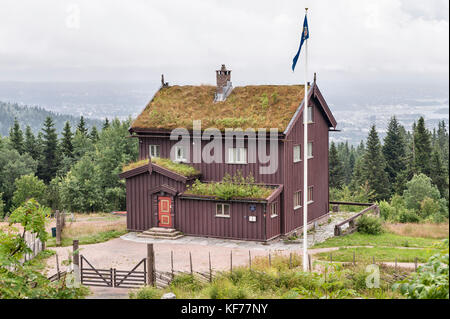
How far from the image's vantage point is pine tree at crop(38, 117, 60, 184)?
3022 inches

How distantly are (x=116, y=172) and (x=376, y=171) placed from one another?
31.2 m

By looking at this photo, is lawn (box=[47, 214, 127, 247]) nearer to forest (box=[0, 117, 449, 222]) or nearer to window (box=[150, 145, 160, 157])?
window (box=[150, 145, 160, 157])

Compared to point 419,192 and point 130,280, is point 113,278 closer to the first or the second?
point 130,280

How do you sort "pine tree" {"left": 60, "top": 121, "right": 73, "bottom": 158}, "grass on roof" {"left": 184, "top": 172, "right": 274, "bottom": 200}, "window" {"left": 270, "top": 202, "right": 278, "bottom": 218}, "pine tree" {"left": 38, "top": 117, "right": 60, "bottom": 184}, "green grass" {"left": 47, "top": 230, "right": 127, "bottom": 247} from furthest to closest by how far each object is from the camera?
"pine tree" {"left": 60, "top": 121, "right": 73, "bottom": 158} → "pine tree" {"left": 38, "top": 117, "right": 60, "bottom": 184} → "green grass" {"left": 47, "top": 230, "right": 127, "bottom": 247} → "window" {"left": 270, "top": 202, "right": 278, "bottom": 218} → "grass on roof" {"left": 184, "top": 172, "right": 274, "bottom": 200}

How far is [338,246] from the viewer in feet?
89.2

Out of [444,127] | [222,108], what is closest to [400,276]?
[222,108]

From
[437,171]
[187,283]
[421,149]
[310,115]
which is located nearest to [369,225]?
[310,115]

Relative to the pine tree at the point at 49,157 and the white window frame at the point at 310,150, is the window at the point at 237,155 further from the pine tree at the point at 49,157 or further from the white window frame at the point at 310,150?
the pine tree at the point at 49,157

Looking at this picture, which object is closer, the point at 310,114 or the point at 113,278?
the point at 113,278

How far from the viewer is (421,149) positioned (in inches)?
2489

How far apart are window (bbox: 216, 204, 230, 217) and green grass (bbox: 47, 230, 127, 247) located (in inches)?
222

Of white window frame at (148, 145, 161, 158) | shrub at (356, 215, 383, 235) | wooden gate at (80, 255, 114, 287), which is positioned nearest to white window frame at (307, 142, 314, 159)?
shrub at (356, 215, 383, 235)

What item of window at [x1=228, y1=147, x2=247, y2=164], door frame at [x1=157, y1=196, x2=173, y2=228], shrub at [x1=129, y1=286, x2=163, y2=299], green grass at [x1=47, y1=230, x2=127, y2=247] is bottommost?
green grass at [x1=47, y1=230, x2=127, y2=247]

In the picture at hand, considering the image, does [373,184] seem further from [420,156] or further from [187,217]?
[187,217]
